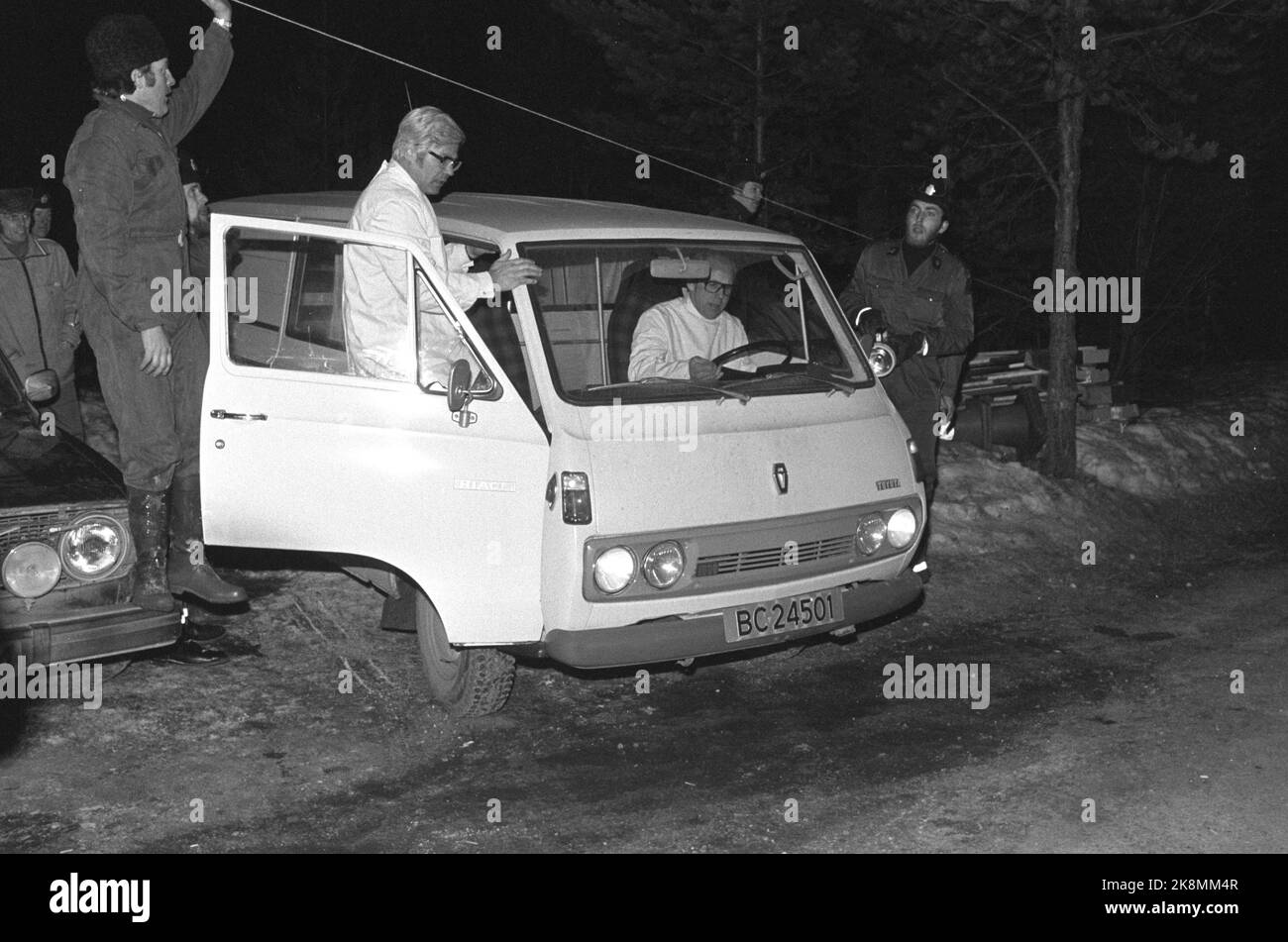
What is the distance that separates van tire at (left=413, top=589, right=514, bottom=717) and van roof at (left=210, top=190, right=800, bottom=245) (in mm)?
1707

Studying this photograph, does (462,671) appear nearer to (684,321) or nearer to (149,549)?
(149,549)

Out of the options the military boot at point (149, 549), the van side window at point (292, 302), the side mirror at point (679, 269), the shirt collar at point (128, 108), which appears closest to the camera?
the military boot at point (149, 549)

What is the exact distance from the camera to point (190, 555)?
19.8 feet

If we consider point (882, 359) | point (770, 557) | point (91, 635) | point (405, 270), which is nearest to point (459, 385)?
point (405, 270)

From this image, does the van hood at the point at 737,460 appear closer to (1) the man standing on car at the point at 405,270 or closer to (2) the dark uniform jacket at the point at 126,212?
(1) the man standing on car at the point at 405,270

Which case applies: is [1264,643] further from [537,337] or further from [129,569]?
[129,569]

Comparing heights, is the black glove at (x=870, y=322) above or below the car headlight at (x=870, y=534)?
above

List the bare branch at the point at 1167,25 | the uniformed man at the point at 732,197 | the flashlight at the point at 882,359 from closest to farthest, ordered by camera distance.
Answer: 1. the flashlight at the point at 882,359
2. the bare branch at the point at 1167,25
3. the uniformed man at the point at 732,197

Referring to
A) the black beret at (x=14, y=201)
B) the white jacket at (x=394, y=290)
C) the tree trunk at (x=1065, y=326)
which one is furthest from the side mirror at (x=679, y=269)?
the tree trunk at (x=1065, y=326)

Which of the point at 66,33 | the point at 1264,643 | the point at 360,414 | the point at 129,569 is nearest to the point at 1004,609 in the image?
the point at 1264,643

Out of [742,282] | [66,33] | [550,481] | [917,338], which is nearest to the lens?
[550,481]

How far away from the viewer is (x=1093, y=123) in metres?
17.7

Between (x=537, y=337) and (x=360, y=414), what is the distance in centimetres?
80

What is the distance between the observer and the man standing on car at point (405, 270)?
224 inches
